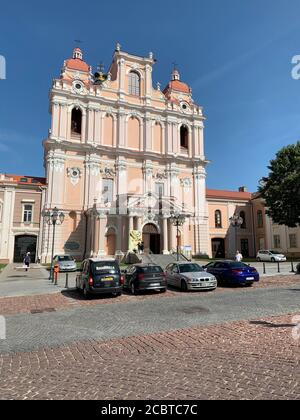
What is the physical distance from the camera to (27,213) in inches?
1561

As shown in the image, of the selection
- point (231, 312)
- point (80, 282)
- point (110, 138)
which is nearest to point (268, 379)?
point (231, 312)

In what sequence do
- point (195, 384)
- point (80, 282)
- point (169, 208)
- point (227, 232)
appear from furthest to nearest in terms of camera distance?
point (227, 232)
point (169, 208)
point (80, 282)
point (195, 384)

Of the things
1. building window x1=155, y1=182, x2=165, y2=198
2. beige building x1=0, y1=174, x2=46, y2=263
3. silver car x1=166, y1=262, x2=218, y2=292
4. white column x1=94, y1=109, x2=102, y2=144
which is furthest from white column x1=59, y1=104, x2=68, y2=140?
silver car x1=166, y1=262, x2=218, y2=292

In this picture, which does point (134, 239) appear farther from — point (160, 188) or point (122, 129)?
point (122, 129)

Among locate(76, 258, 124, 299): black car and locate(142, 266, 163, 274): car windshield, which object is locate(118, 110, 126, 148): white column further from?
locate(76, 258, 124, 299): black car

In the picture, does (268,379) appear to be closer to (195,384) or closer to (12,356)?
(195,384)

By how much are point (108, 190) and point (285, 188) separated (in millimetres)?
22619

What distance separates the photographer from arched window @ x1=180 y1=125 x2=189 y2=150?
4847 cm

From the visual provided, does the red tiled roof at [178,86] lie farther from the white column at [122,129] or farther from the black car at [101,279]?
the black car at [101,279]

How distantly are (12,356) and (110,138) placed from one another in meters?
39.9

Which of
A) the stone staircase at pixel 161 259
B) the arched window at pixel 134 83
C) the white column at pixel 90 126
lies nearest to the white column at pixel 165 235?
the stone staircase at pixel 161 259

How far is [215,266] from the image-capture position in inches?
736

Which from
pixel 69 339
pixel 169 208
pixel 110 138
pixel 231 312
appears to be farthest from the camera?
pixel 110 138

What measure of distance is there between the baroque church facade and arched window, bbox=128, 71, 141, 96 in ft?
0.50
